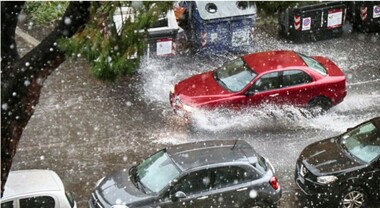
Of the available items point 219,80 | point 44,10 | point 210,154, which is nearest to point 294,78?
point 219,80

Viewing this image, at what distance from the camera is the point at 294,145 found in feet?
52.4

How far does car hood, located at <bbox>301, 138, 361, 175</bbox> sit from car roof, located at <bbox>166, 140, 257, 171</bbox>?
1.14 meters

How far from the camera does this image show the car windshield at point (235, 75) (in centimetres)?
1655

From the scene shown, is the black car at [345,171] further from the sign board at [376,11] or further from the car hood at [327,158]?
the sign board at [376,11]

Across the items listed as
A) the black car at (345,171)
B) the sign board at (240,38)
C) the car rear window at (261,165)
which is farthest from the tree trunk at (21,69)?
the sign board at (240,38)

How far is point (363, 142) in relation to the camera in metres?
14.1

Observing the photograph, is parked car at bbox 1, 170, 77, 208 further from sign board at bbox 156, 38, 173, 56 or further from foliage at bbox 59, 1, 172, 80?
sign board at bbox 156, 38, 173, 56

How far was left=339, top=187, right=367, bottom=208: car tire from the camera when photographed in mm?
13422

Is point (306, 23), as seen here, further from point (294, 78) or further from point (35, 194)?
point (35, 194)

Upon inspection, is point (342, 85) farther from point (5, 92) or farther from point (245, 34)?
point (5, 92)

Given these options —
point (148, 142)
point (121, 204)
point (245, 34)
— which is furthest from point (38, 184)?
point (245, 34)

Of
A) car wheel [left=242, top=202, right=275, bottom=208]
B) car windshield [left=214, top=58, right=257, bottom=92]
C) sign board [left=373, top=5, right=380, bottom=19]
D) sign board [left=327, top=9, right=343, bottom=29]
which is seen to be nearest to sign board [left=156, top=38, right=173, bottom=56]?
car windshield [left=214, top=58, right=257, bottom=92]

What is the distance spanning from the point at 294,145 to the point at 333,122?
1380 mm

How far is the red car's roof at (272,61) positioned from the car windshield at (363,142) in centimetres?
272
